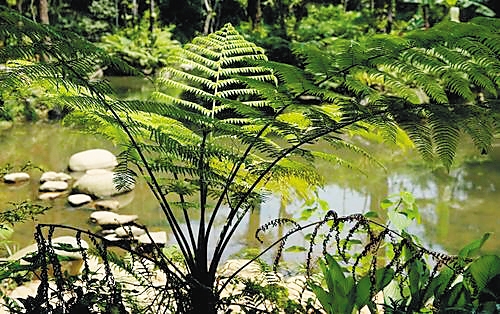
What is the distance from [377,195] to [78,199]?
2598mm

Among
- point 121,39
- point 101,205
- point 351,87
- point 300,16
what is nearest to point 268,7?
point 300,16

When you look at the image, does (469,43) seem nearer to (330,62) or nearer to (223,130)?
(330,62)

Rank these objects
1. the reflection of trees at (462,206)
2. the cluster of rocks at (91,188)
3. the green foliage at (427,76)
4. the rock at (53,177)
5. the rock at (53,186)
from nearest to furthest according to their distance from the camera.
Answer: the green foliage at (427,76) < the reflection of trees at (462,206) < the cluster of rocks at (91,188) < the rock at (53,186) < the rock at (53,177)

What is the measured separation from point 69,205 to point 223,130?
3.27 m

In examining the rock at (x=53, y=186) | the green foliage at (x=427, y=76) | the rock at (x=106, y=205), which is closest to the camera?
the green foliage at (x=427, y=76)

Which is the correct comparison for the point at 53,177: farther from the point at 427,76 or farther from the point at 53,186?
the point at 427,76

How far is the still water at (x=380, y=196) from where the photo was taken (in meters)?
3.89

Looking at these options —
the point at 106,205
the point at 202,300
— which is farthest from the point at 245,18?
the point at 202,300

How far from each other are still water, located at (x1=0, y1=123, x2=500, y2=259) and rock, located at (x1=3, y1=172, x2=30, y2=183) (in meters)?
0.07

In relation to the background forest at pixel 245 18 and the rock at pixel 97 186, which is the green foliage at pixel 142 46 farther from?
the rock at pixel 97 186

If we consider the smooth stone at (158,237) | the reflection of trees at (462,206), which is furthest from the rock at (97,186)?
the reflection of trees at (462,206)

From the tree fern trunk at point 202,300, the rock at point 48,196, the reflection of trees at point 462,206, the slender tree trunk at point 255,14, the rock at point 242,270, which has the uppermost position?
the slender tree trunk at point 255,14

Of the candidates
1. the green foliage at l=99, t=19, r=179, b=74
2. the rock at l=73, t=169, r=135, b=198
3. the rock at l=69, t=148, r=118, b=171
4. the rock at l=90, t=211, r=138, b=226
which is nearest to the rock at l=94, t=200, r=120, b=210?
the rock at l=73, t=169, r=135, b=198

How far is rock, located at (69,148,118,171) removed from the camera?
530 centimetres
